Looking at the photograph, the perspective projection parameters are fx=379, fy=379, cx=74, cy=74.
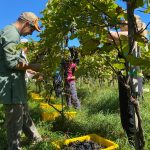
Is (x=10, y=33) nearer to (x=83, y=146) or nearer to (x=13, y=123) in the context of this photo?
(x=13, y=123)

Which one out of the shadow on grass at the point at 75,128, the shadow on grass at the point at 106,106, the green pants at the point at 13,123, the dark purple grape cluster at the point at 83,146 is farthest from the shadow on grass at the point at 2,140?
the shadow on grass at the point at 106,106

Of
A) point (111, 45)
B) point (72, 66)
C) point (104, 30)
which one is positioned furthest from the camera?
point (72, 66)

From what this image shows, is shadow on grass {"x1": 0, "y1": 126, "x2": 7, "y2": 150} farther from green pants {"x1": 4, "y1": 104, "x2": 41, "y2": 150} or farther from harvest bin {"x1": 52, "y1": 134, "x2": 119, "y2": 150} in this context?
harvest bin {"x1": 52, "y1": 134, "x2": 119, "y2": 150}

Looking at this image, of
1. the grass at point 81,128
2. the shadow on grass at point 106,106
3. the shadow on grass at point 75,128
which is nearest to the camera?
the grass at point 81,128

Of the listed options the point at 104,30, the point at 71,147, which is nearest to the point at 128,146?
the point at 71,147

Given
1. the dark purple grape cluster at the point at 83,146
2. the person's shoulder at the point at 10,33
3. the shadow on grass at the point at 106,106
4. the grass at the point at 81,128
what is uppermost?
the person's shoulder at the point at 10,33

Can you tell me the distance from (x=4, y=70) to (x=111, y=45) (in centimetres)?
277

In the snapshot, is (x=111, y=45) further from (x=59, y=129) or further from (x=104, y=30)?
(x=59, y=129)

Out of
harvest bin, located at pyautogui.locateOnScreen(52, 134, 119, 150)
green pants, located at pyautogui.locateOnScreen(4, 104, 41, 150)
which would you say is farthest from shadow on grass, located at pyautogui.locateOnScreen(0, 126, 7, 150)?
harvest bin, located at pyautogui.locateOnScreen(52, 134, 119, 150)

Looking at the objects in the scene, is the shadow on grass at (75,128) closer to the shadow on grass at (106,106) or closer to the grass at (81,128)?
the grass at (81,128)

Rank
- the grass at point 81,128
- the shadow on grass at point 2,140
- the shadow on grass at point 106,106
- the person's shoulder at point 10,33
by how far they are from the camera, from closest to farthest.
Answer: the person's shoulder at point 10,33
the grass at point 81,128
the shadow on grass at point 2,140
the shadow on grass at point 106,106

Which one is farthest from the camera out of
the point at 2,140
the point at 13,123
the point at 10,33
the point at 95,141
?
the point at 2,140

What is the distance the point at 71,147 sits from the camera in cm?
475

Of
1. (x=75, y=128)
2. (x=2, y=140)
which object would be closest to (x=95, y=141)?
(x=75, y=128)
